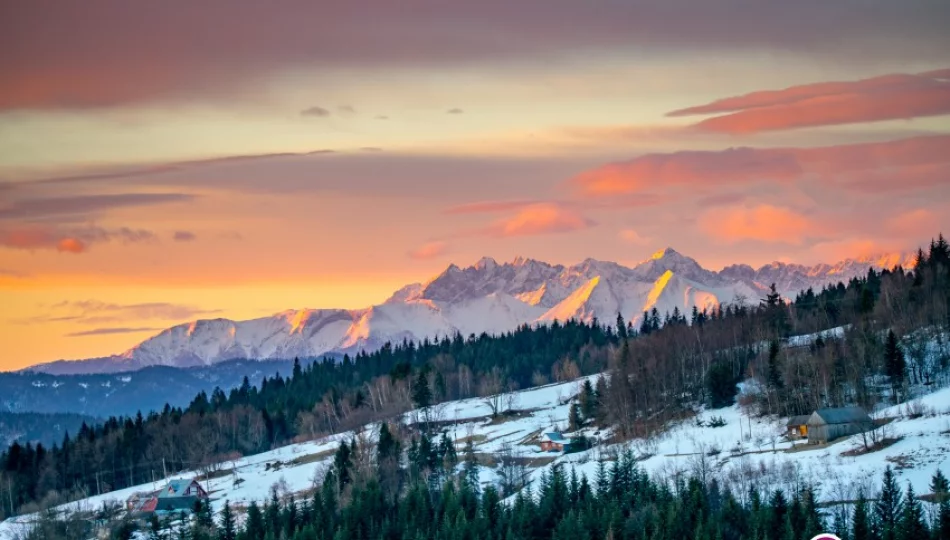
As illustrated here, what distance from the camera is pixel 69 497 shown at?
183 metres

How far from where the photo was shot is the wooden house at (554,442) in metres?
156

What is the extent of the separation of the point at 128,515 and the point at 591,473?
56971mm

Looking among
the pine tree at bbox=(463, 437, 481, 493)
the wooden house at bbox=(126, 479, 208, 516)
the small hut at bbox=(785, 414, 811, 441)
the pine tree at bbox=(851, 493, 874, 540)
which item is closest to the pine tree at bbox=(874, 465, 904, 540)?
the pine tree at bbox=(851, 493, 874, 540)

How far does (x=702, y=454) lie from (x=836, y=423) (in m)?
13.2

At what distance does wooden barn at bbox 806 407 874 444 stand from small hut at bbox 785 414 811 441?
8.89 ft

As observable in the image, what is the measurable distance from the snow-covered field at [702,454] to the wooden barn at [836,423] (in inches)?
75.0

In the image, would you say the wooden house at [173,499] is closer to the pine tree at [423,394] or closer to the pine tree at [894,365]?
the pine tree at [423,394]

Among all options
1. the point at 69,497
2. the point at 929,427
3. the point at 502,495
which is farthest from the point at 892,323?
the point at 69,497

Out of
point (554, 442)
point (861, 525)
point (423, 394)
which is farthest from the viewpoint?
point (423, 394)

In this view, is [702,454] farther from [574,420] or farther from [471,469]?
[574,420]

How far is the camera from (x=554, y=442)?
157m

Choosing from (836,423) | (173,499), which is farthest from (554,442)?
(173,499)

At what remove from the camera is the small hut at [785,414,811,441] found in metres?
134

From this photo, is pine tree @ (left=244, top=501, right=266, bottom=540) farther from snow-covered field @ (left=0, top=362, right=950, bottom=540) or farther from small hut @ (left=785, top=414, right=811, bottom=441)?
small hut @ (left=785, top=414, right=811, bottom=441)
